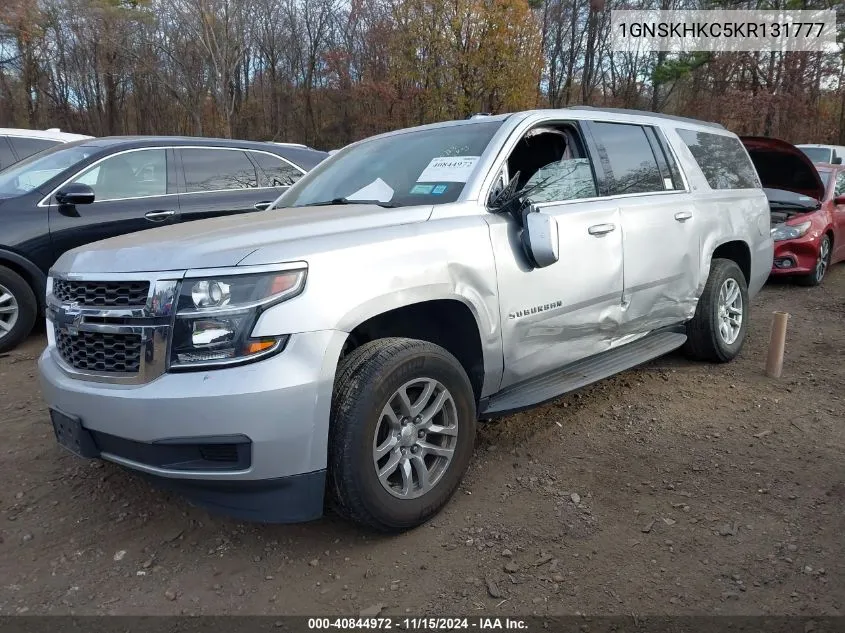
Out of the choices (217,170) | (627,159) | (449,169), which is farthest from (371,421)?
(217,170)

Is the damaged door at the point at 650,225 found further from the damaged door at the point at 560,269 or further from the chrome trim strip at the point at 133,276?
the chrome trim strip at the point at 133,276

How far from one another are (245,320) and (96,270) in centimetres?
73

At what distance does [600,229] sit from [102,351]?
8.36 feet

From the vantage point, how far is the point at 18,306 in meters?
5.21

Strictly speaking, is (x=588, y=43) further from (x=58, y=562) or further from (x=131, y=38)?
(x=58, y=562)

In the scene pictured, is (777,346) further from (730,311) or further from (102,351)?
(102,351)

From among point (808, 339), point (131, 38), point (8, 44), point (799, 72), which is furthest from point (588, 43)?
point (808, 339)

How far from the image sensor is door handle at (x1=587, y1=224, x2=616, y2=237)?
3447 mm

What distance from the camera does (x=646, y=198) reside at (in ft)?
13.0

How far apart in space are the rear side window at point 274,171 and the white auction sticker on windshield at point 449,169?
3.67 metres

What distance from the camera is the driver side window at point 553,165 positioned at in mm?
3414

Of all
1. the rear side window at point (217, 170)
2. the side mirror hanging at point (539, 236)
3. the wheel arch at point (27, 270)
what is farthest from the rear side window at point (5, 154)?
the side mirror hanging at point (539, 236)

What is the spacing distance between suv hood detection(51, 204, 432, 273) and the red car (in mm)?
6306

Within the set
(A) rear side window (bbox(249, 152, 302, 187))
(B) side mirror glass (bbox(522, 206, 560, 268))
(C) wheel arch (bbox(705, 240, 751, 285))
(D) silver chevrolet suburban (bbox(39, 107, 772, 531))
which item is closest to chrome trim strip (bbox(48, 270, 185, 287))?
(D) silver chevrolet suburban (bbox(39, 107, 772, 531))
